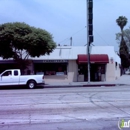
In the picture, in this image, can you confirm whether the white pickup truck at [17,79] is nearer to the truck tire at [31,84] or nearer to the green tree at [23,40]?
the truck tire at [31,84]

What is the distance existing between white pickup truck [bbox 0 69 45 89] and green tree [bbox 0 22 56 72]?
3.46m

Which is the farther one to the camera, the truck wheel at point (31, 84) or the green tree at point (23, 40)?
the green tree at point (23, 40)

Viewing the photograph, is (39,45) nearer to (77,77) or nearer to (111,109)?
(77,77)

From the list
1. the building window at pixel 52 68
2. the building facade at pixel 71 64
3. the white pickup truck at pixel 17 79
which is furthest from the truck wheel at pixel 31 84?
the building window at pixel 52 68

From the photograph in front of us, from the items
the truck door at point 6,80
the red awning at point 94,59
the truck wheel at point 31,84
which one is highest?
the red awning at point 94,59

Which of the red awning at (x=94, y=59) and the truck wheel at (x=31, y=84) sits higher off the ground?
the red awning at (x=94, y=59)

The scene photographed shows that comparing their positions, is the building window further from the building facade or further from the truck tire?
the truck tire

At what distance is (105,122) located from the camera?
8.57 m

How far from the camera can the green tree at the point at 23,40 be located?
27027mm

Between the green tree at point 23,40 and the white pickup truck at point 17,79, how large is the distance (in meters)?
3.46

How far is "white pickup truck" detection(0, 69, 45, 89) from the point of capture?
24.9 meters

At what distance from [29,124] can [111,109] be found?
389cm

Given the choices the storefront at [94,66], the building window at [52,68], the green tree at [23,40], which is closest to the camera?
the green tree at [23,40]

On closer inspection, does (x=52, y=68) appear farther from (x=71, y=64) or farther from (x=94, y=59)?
(x=94, y=59)
